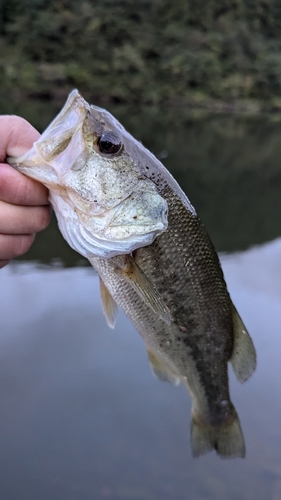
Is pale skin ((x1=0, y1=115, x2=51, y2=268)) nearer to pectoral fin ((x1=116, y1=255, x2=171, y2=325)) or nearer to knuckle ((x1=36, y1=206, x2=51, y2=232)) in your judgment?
knuckle ((x1=36, y1=206, x2=51, y2=232))

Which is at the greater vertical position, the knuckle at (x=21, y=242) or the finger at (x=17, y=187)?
the finger at (x=17, y=187)

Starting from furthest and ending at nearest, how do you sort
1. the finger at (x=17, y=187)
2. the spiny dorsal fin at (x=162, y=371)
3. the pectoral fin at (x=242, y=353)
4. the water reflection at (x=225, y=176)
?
the water reflection at (x=225, y=176) → the spiny dorsal fin at (x=162, y=371) → the pectoral fin at (x=242, y=353) → the finger at (x=17, y=187)

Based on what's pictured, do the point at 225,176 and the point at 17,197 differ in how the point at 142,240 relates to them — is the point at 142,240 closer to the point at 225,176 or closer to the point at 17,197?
the point at 17,197

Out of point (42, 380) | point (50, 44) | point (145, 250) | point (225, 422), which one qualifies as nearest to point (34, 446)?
point (42, 380)

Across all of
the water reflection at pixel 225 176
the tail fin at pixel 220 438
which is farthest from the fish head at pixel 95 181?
the water reflection at pixel 225 176

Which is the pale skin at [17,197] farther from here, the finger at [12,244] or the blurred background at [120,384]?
the blurred background at [120,384]

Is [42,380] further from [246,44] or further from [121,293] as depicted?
[246,44]

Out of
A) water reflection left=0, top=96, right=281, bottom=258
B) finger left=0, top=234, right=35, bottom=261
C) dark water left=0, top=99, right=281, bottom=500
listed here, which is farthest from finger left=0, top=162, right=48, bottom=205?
water reflection left=0, top=96, right=281, bottom=258

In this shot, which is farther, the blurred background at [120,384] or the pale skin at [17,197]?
the blurred background at [120,384]
